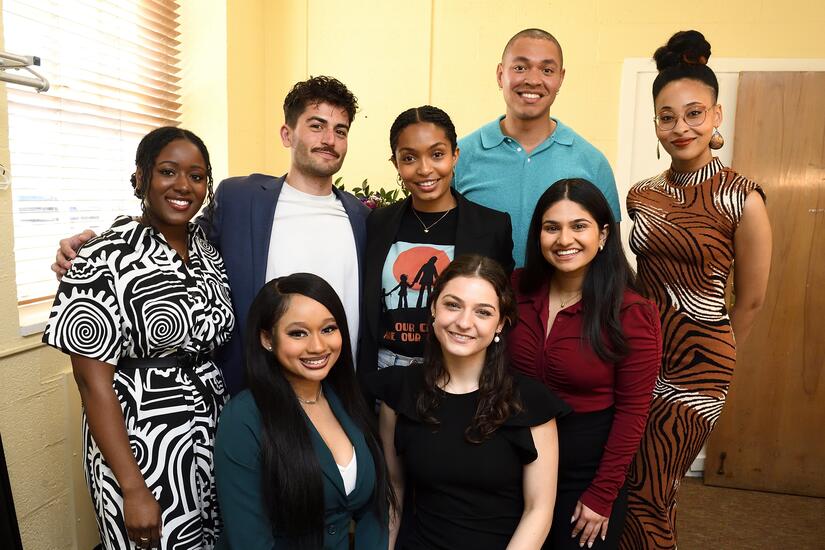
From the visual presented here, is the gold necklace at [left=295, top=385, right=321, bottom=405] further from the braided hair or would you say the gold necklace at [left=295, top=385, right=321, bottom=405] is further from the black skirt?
the braided hair

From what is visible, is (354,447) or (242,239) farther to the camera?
(242,239)

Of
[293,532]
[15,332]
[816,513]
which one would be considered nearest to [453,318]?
[293,532]

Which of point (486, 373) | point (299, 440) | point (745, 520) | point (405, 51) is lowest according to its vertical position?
point (745, 520)

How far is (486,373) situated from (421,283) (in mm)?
408

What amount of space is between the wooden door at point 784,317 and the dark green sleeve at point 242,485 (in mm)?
3027

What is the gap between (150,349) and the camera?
1.52 metres

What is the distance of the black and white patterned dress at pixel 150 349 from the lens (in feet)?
4.74

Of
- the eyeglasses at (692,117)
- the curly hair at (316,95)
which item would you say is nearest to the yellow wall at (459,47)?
the curly hair at (316,95)

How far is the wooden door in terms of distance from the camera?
3266 mm

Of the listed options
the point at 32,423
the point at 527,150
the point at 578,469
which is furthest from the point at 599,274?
the point at 32,423

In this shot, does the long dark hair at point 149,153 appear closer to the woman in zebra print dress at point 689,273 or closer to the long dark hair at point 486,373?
the long dark hair at point 486,373

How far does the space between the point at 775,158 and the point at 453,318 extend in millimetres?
2667

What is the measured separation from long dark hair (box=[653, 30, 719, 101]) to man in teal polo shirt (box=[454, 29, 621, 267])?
0.40 meters

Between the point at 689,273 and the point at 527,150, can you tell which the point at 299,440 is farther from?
the point at 527,150
